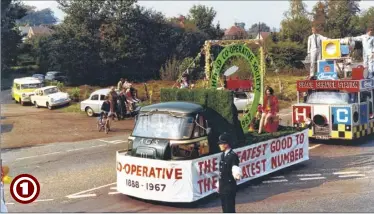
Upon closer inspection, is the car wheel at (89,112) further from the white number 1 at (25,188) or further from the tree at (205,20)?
the tree at (205,20)

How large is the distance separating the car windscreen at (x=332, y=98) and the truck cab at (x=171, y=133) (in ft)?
25.1

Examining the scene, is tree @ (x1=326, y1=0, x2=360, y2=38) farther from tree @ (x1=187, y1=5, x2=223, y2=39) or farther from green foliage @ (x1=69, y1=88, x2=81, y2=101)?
green foliage @ (x1=69, y1=88, x2=81, y2=101)

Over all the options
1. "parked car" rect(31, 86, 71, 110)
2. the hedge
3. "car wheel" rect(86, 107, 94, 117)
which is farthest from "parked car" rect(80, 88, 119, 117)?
the hedge

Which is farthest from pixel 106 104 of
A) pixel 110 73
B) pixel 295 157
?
pixel 110 73

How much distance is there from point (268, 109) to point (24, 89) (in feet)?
82.2

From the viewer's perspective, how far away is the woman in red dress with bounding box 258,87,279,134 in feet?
50.4

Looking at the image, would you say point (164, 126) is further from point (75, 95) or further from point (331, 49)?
point (75, 95)

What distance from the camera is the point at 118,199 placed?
11.8m

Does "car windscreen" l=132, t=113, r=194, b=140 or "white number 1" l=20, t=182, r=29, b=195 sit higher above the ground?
"car windscreen" l=132, t=113, r=194, b=140

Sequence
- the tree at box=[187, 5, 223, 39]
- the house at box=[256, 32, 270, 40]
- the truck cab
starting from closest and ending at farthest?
the truck cab < the house at box=[256, 32, 270, 40] < the tree at box=[187, 5, 223, 39]

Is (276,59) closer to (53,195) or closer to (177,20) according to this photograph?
(177,20)

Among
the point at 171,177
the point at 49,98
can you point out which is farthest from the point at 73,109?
the point at 171,177

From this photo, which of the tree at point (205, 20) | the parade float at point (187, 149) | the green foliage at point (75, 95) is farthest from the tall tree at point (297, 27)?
the parade float at point (187, 149)

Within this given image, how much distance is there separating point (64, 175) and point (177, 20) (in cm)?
3797
